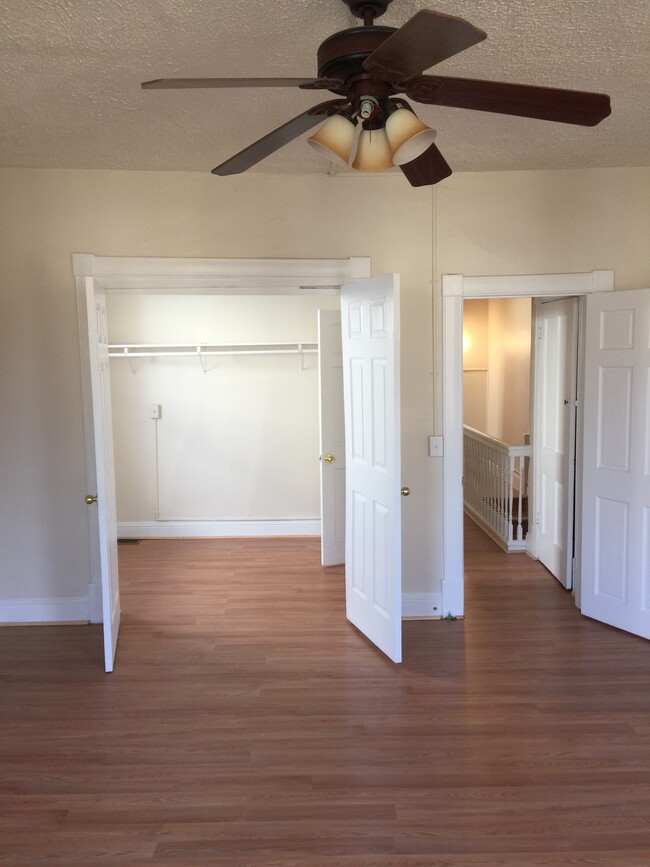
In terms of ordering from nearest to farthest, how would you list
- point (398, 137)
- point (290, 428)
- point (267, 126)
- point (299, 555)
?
point (398, 137), point (267, 126), point (299, 555), point (290, 428)

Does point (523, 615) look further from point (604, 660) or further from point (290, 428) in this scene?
point (290, 428)

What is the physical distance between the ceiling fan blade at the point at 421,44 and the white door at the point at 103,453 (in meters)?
2.09

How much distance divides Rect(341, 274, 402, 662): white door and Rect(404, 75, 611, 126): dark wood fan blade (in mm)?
1458

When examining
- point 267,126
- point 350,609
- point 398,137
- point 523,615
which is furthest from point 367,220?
point 523,615

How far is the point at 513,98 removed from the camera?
1.79 metres

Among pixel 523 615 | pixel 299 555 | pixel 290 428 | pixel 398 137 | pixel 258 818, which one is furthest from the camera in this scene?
pixel 290 428

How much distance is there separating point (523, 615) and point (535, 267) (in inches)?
85.3

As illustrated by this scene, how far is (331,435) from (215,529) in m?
1.70

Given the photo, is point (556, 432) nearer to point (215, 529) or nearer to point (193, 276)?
point (193, 276)

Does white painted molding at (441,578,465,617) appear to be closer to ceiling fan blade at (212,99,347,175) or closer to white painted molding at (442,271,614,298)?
white painted molding at (442,271,614,298)

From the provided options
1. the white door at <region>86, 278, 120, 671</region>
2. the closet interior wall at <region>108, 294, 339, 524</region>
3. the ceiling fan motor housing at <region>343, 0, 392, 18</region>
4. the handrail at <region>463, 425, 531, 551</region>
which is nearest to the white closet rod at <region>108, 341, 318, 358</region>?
the closet interior wall at <region>108, 294, 339, 524</region>

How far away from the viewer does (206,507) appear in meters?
6.23

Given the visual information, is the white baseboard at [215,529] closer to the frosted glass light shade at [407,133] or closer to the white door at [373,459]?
the white door at [373,459]

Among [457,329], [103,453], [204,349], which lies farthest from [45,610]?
[457,329]
